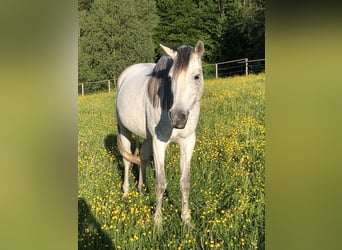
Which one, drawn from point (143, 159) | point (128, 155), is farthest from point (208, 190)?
point (128, 155)

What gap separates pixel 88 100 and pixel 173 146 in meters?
0.52

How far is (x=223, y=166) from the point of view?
1990mm

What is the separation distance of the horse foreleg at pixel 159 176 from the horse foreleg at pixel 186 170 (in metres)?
0.09

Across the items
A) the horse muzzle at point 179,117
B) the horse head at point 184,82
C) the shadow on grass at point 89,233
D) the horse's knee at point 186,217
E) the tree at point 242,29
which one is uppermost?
the tree at point 242,29

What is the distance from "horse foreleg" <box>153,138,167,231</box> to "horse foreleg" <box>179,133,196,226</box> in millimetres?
91

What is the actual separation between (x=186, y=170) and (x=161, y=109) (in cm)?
33

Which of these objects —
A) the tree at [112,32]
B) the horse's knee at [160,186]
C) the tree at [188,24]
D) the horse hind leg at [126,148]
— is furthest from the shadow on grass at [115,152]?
the tree at [188,24]

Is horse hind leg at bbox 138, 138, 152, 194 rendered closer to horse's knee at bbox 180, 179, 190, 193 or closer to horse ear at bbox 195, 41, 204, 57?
horse's knee at bbox 180, 179, 190, 193

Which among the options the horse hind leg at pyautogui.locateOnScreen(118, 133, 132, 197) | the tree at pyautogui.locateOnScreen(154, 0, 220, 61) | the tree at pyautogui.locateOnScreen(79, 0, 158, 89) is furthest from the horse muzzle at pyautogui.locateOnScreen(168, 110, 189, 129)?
the horse hind leg at pyautogui.locateOnScreen(118, 133, 132, 197)

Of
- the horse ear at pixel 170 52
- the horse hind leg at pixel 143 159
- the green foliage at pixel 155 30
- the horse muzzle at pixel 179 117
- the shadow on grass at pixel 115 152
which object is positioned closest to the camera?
the horse muzzle at pixel 179 117

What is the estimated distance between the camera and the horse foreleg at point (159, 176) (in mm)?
1935

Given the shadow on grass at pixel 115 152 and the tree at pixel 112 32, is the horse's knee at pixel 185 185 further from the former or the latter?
the tree at pixel 112 32
